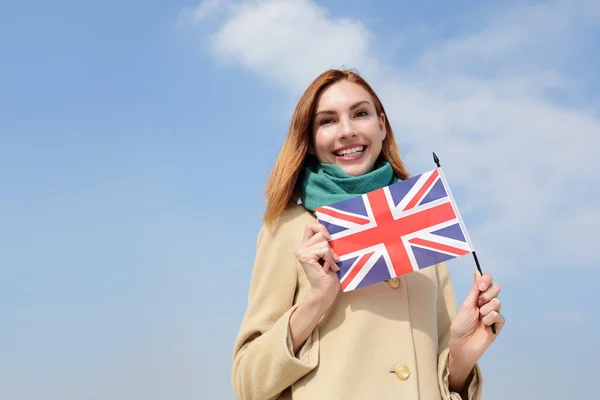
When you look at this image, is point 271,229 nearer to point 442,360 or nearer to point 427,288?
point 427,288

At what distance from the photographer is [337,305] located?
11.4 feet

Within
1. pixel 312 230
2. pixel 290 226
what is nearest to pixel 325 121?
pixel 290 226

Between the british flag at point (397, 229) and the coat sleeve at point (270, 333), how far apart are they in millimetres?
332

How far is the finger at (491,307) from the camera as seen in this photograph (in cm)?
340

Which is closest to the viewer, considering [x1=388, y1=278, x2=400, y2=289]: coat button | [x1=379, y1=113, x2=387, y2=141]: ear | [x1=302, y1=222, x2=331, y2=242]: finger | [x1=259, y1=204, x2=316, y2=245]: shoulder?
[x1=302, y1=222, x2=331, y2=242]: finger

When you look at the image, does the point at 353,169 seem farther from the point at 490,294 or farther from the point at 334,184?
the point at 490,294

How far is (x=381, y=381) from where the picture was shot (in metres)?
3.29

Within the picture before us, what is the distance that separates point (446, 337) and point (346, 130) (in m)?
1.42

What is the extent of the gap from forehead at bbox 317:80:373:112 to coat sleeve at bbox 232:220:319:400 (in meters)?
0.79

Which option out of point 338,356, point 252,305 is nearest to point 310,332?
point 338,356

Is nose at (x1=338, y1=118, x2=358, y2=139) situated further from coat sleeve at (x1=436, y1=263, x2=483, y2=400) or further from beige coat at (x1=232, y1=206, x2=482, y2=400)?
coat sleeve at (x1=436, y1=263, x2=483, y2=400)

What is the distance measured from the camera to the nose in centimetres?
371

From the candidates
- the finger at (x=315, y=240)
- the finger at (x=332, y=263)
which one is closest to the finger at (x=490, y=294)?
the finger at (x=332, y=263)

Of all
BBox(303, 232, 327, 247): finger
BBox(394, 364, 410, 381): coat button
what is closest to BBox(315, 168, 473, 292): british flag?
BBox(303, 232, 327, 247): finger
